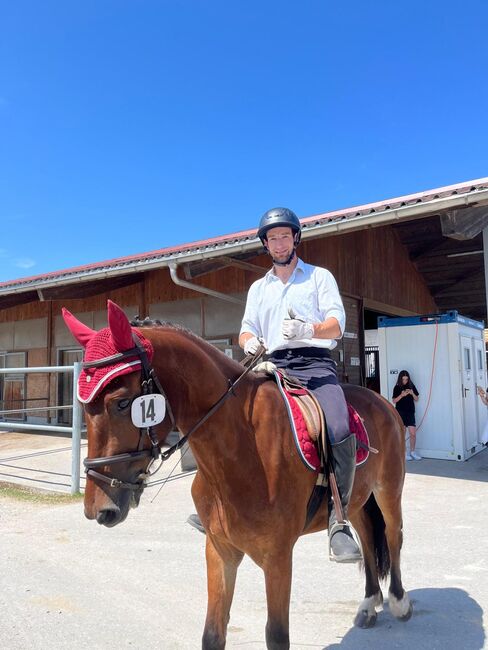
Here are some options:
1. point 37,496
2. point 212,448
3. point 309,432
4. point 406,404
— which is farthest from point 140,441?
point 406,404

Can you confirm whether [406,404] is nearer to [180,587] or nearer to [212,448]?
[180,587]

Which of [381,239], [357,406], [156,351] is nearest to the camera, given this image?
[156,351]

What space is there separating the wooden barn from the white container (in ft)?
4.31

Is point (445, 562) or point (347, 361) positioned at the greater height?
point (347, 361)

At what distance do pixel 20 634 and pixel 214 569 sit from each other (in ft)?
4.89

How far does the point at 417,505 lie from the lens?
583 centimetres

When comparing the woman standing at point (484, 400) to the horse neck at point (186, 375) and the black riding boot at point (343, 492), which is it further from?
the horse neck at point (186, 375)

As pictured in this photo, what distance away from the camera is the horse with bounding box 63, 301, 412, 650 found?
5.90 feet

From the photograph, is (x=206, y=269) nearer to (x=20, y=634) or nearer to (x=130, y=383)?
(x=20, y=634)

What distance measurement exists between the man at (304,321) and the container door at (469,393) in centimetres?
665

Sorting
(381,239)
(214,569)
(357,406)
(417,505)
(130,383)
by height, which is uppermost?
(381,239)

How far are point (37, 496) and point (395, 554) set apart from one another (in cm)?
483

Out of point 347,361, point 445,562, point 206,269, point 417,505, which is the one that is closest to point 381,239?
point 347,361

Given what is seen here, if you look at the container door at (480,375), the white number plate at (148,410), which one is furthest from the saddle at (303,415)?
the container door at (480,375)
